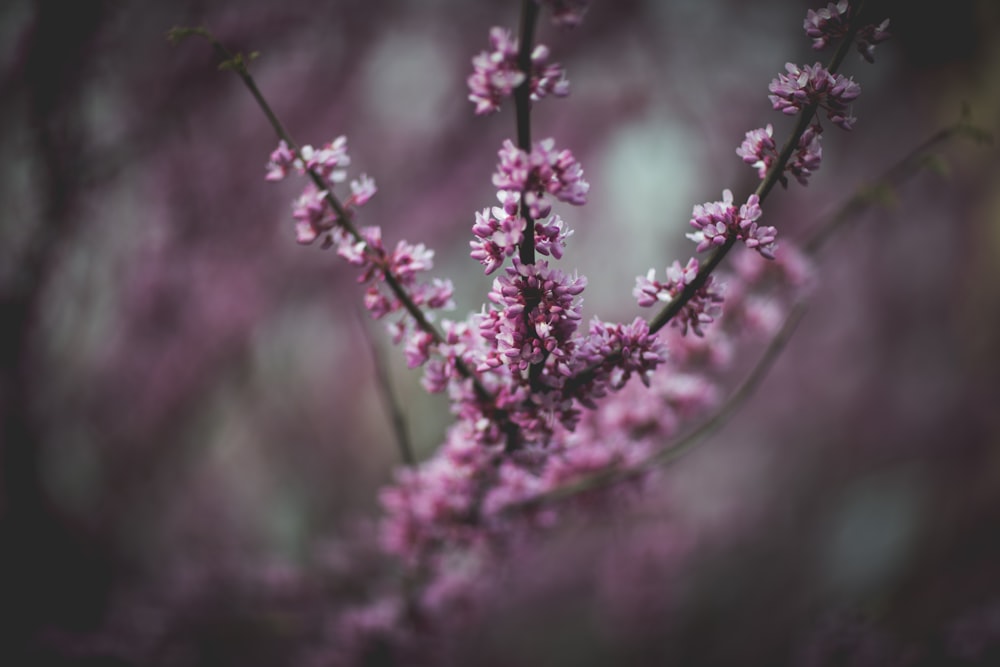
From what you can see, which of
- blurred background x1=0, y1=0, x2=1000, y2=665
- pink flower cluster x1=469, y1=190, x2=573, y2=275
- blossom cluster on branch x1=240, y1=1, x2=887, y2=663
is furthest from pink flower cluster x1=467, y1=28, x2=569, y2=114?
blurred background x1=0, y1=0, x2=1000, y2=665

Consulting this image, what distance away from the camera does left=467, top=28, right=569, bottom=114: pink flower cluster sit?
2.66 feet

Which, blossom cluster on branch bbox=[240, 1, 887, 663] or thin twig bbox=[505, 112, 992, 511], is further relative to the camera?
thin twig bbox=[505, 112, 992, 511]

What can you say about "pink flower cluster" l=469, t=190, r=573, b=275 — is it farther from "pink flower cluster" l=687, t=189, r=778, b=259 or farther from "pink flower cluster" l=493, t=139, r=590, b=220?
"pink flower cluster" l=687, t=189, r=778, b=259

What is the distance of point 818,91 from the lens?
873 mm

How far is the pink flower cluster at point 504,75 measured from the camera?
81 centimetres

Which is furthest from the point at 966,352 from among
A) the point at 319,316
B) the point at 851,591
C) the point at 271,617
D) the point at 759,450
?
the point at 271,617

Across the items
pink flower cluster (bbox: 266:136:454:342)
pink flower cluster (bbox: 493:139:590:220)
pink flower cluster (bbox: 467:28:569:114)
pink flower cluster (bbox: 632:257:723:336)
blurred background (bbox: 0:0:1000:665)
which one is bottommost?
pink flower cluster (bbox: 632:257:723:336)

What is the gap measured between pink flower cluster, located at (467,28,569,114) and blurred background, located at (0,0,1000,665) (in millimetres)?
577

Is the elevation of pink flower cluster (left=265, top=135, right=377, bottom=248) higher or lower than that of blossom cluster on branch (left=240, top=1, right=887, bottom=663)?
higher

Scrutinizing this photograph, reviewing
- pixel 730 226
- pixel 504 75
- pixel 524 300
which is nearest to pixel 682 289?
pixel 730 226

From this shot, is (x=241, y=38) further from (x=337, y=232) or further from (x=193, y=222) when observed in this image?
(x=337, y=232)

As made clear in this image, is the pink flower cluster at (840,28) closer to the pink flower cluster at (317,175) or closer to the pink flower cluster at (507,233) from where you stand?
the pink flower cluster at (507,233)

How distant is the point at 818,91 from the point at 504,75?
500 mm

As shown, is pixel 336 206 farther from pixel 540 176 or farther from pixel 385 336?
pixel 385 336
